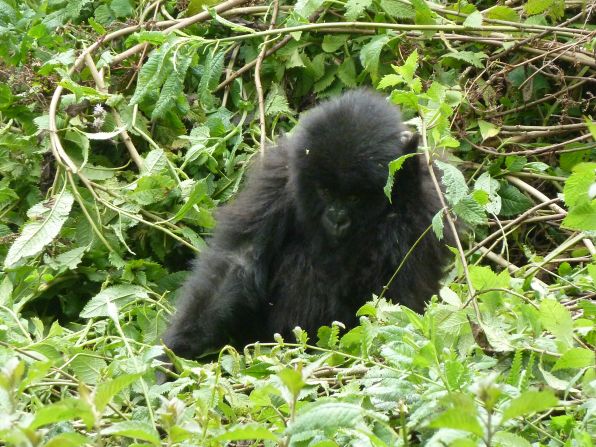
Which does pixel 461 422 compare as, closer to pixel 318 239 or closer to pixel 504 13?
pixel 318 239

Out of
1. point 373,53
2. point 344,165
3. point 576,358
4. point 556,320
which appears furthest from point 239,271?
point 576,358

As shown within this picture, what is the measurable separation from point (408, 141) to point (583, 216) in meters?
1.87

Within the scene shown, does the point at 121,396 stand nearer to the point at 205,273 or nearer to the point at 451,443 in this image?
the point at 451,443

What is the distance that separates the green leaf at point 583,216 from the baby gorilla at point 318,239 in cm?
169

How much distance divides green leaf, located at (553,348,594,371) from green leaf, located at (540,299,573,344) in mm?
120

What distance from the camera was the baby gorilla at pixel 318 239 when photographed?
4.73 m

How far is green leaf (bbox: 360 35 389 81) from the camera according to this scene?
5641 mm

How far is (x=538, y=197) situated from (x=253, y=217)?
163 cm

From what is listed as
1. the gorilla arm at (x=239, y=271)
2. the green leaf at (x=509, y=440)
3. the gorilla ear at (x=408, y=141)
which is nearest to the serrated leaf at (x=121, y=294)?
the gorilla arm at (x=239, y=271)

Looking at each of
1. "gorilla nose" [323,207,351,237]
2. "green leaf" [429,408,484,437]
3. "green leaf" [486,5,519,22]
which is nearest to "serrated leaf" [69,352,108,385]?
"green leaf" [429,408,484,437]

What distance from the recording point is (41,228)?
16.5 ft

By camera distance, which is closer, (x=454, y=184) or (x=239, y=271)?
(x=454, y=184)

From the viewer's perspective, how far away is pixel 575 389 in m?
2.78

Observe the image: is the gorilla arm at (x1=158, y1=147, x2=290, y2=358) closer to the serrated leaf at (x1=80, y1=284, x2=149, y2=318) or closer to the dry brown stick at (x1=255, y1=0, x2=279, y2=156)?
the serrated leaf at (x1=80, y1=284, x2=149, y2=318)
